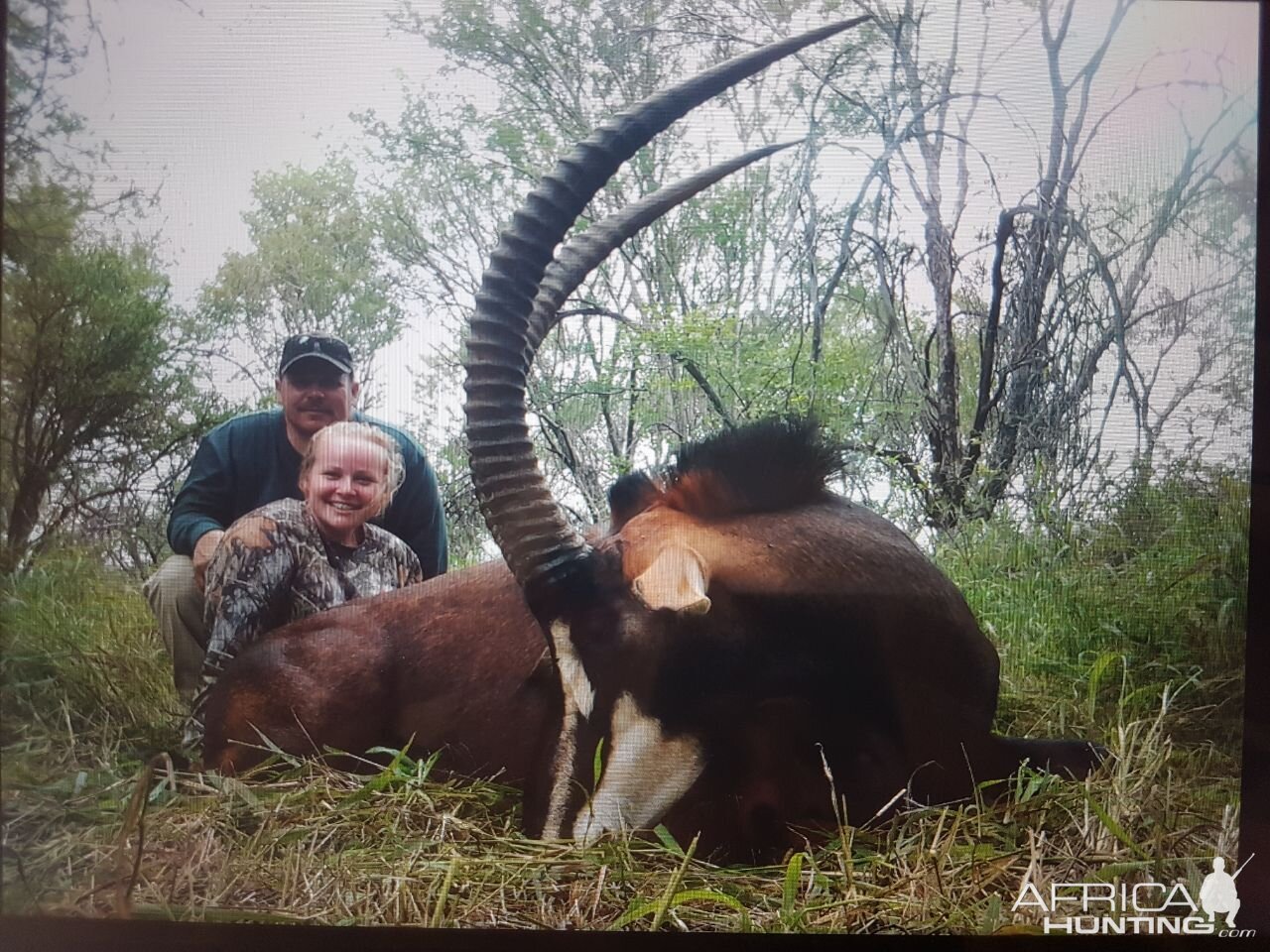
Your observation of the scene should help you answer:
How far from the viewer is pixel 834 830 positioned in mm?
1140

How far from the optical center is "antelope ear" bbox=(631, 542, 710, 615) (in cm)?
113

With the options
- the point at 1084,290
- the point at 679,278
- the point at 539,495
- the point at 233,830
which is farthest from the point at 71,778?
the point at 1084,290

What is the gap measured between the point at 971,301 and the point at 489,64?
0.72m

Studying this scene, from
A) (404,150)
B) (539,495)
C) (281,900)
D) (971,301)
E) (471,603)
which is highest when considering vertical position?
(404,150)

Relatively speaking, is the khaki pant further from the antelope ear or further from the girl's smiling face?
the antelope ear

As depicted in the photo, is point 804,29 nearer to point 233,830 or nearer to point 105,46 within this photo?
point 105,46

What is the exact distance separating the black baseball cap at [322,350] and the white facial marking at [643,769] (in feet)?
1.89

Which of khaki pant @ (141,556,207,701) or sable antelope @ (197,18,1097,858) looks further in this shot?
khaki pant @ (141,556,207,701)

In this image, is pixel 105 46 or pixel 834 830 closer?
pixel 834 830

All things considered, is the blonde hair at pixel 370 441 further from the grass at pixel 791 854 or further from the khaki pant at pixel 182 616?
the grass at pixel 791 854

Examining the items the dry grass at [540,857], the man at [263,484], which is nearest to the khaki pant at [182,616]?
the man at [263,484]

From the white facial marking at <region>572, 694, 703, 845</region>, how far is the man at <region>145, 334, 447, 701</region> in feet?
1.13

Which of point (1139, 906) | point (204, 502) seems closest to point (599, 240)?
point (204, 502)

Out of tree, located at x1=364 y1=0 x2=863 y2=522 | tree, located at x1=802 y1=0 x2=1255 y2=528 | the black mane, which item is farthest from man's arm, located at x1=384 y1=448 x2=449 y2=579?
tree, located at x1=802 y1=0 x2=1255 y2=528
